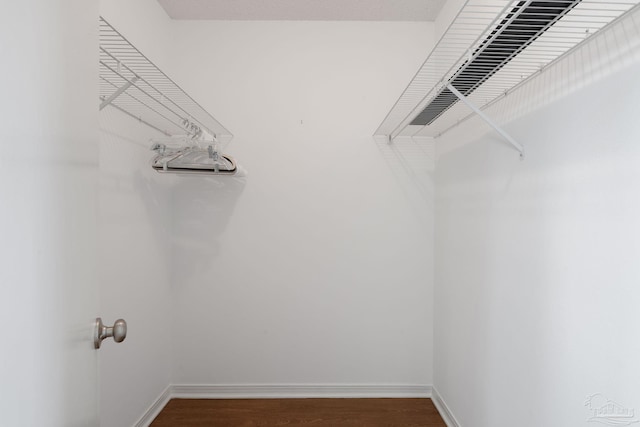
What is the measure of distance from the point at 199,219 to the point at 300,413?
59.8 inches

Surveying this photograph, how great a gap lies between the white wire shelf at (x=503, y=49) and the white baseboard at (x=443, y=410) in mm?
1812

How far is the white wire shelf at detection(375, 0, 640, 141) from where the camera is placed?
1.07m

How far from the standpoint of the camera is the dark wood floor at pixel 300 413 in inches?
98.0

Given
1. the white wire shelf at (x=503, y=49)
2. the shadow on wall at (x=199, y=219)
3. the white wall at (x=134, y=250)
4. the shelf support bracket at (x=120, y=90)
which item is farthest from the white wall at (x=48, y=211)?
the shadow on wall at (x=199, y=219)

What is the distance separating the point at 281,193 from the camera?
2.89 metres

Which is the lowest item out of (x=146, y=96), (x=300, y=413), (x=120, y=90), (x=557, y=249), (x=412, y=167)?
(x=300, y=413)

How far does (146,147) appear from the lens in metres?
2.48

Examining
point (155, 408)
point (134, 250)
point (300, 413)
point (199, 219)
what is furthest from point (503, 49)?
point (155, 408)

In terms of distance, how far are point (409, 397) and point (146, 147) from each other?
252cm

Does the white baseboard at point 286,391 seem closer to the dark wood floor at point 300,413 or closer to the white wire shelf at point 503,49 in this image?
the dark wood floor at point 300,413

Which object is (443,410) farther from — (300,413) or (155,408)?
(155,408)

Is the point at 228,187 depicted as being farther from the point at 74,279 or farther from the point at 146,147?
the point at 74,279

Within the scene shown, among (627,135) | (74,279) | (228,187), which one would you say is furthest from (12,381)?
(228,187)

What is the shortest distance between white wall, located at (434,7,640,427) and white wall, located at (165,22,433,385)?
797 mm
